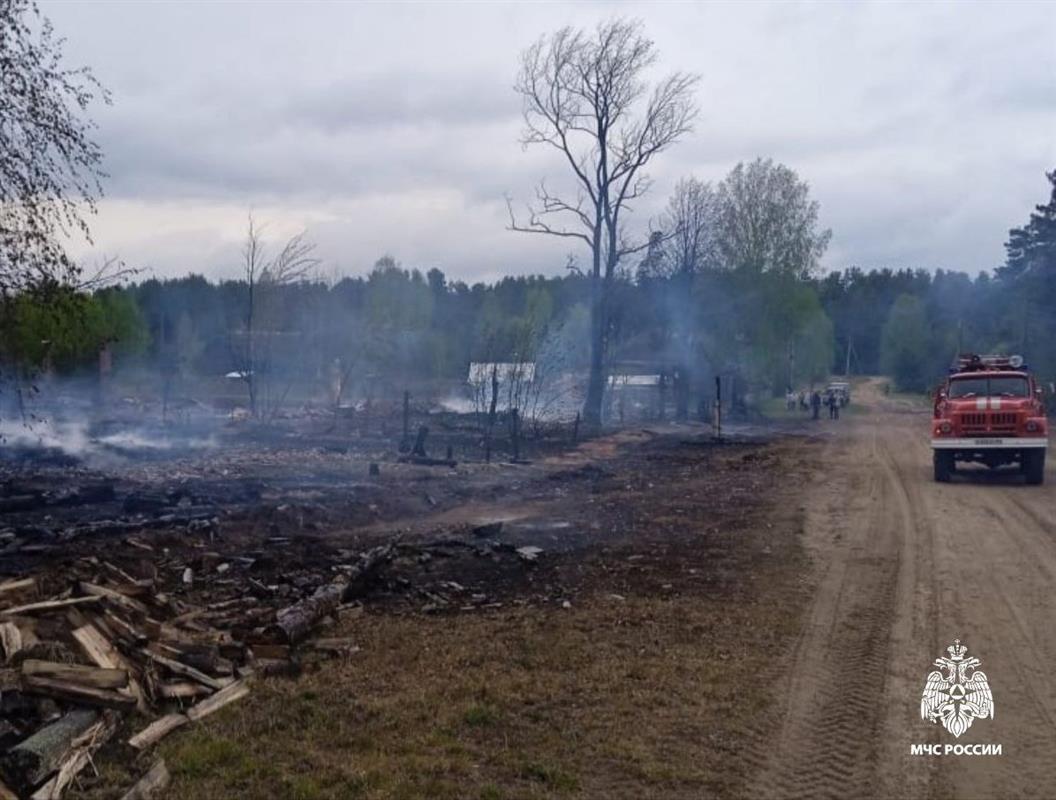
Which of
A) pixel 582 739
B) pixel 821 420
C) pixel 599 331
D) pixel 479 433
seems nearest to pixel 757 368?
pixel 821 420

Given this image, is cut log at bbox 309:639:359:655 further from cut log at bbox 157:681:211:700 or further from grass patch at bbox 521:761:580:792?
grass patch at bbox 521:761:580:792

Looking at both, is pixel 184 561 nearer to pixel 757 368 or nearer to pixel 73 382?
pixel 73 382

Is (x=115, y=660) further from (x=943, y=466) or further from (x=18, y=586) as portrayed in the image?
Answer: (x=943, y=466)

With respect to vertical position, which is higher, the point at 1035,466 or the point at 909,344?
the point at 909,344

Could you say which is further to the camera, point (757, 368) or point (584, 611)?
point (757, 368)

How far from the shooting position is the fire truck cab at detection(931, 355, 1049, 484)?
900 inches

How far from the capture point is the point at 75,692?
23.4 ft

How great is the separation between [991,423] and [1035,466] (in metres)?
1.26

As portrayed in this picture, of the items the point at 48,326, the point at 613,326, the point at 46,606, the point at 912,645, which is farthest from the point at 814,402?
the point at 46,606

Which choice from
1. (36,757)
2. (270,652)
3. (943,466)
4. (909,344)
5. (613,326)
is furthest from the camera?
(909,344)

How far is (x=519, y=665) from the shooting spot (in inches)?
341

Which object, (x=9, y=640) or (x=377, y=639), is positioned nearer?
(x=9, y=640)

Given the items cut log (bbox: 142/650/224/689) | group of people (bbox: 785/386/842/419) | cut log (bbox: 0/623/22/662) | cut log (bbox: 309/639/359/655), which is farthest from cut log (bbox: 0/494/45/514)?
group of people (bbox: 785/386/842/419)

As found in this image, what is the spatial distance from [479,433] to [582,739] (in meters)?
27.5
